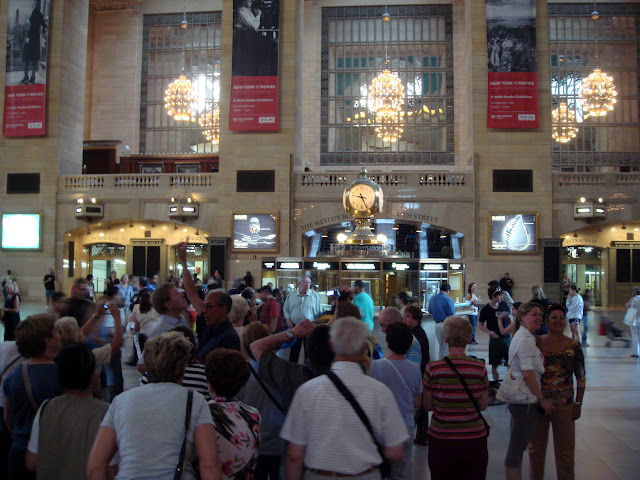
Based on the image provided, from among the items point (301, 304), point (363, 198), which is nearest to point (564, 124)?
point (363, 198)

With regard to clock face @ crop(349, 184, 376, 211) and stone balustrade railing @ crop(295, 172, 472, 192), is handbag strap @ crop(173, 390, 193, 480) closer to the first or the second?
clock face @ crop(349, 184, 376, 211)

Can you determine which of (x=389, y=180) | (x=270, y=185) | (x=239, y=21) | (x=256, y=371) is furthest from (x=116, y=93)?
(x=256, y=371)

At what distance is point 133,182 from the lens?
22703mm

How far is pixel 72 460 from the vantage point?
2.91 meters

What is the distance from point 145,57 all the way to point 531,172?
21.2 m

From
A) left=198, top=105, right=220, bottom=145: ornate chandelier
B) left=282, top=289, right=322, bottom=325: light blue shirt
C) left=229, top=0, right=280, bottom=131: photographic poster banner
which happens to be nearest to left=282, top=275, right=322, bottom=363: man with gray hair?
left=282, top=289, right=322, bottom=325: light blue shirt

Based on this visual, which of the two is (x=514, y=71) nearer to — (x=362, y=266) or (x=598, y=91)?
(x=598, y=91)

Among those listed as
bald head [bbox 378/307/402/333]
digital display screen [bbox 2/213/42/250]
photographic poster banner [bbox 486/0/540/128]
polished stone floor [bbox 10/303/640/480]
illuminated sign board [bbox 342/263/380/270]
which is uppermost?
photographic poster banner [bbox 486/0/540/128]

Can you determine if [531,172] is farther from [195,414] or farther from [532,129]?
[195,414]

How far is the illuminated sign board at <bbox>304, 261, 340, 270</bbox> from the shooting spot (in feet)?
47.3

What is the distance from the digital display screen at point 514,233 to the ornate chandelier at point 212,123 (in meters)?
16.1

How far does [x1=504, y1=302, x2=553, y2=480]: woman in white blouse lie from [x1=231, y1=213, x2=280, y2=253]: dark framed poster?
55.7 ft

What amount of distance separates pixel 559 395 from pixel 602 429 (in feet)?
8.19

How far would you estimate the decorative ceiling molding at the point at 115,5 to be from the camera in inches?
1242
